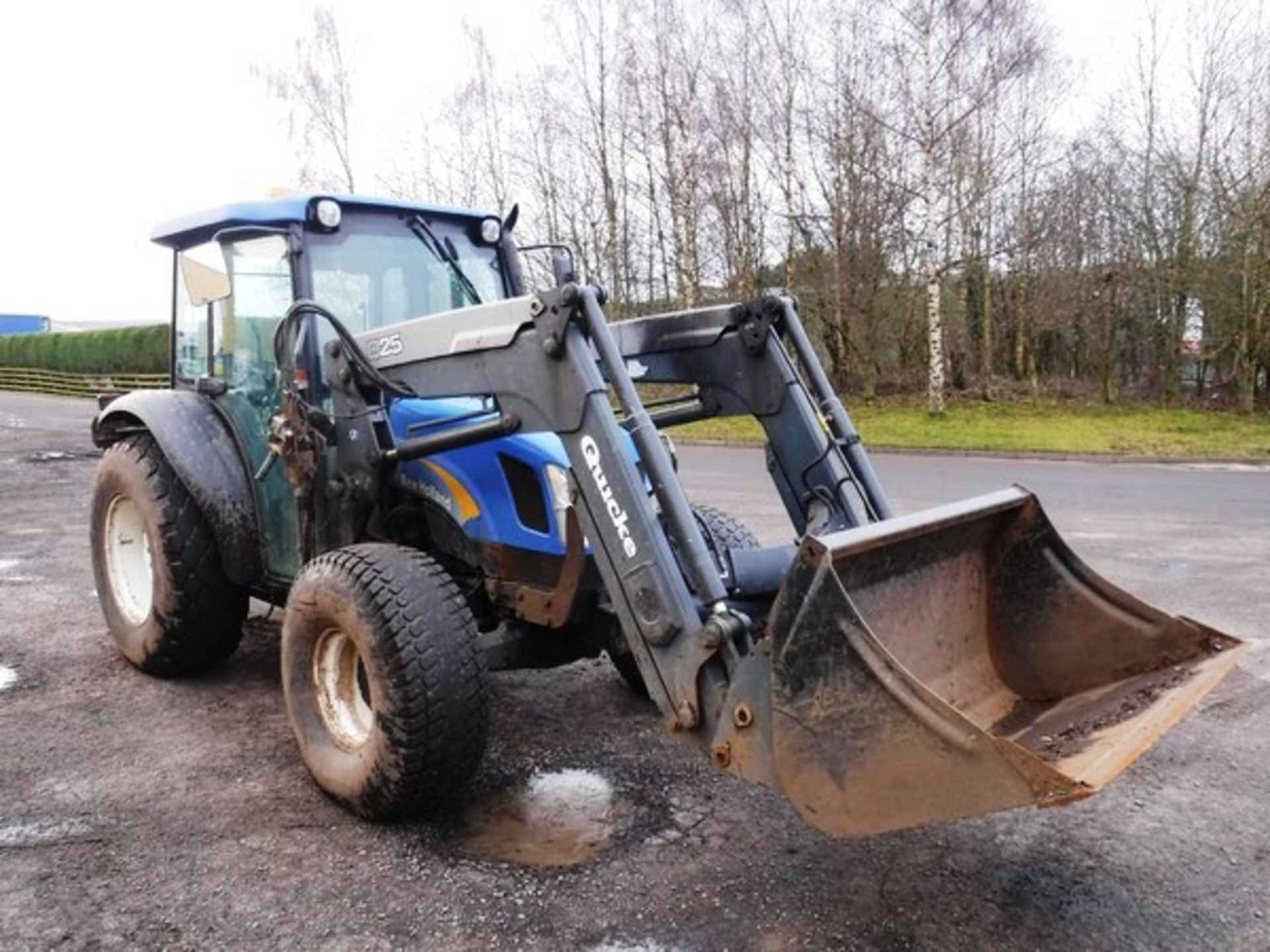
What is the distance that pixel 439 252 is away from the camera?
4.83m

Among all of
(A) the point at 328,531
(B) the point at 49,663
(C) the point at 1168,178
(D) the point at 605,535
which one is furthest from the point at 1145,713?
(C) the point at 1168,178

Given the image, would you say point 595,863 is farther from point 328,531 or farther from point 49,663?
point 49,663

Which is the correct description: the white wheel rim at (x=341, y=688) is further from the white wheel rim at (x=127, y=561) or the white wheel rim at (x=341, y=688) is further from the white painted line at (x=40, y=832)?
the white wheel rim at (x=127, y=561)

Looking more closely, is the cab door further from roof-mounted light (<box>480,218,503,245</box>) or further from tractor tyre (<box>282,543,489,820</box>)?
roof-mounted light (<box>480,218,503,245</box>)

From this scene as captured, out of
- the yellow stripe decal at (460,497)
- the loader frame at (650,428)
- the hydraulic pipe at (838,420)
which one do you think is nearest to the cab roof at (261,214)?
the loader frame at (650,428)

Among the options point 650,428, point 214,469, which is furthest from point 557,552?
point 214,469

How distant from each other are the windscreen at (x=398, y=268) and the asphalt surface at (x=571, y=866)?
181cm

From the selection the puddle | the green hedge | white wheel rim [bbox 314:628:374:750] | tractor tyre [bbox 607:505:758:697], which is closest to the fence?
the green hedge

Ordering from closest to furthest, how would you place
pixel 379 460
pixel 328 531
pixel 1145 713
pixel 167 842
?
pixel 1145 713
pixel 167 842
pixel 379 460
pixel 328 531

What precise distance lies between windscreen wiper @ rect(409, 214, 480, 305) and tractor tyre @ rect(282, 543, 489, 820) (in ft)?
4.98

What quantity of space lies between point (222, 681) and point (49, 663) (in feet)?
3.41

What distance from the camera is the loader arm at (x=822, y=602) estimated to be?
104 inches

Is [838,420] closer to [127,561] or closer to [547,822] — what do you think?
[547,822]

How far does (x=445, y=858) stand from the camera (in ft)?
11.2
